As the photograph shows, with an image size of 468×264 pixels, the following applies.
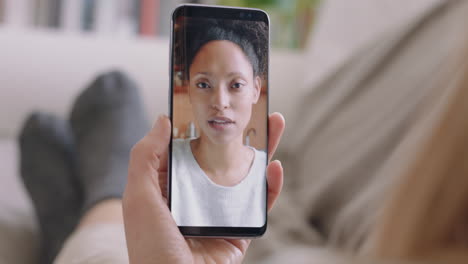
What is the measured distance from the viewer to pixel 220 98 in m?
0.30

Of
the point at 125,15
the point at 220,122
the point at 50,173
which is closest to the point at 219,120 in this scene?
the point at 220,122

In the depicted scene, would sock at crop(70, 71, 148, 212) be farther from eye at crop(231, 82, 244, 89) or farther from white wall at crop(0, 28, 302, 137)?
eye at crop(231, 82, 244, 89)

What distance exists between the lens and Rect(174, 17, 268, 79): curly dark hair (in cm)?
30

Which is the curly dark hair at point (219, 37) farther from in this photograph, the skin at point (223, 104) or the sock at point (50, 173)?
the sock at point (50, 173)

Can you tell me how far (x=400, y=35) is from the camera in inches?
29.7

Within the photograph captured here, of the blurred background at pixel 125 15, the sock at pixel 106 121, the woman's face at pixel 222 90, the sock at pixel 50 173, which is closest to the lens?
the woman's face at pixel 222 90

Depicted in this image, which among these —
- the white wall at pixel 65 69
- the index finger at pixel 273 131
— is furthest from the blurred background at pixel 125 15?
the index finger at pixel 273 131

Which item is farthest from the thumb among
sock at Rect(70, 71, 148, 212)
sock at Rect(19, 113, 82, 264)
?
sock at Rect(70, 71, 148, 212)

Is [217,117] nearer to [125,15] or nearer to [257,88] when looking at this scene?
[257,88]

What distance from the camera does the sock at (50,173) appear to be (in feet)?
2.26

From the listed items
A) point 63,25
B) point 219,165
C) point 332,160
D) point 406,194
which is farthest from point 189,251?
point 63,25

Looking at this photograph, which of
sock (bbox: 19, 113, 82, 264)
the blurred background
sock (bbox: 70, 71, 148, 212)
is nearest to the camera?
sock (bbox: 19, 113, 82, 264)

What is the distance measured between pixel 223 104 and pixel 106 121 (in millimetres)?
649

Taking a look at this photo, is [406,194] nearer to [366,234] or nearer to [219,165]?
[366,234]
